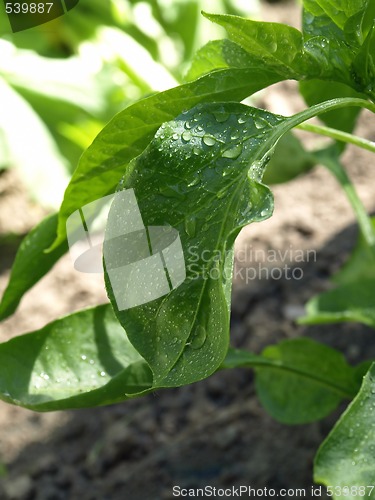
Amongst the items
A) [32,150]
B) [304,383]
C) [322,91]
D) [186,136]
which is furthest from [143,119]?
[32,150]

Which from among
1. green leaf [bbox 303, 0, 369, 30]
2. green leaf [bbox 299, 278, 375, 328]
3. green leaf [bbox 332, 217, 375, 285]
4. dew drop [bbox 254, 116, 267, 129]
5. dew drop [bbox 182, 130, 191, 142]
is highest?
green leaf [bbox 303, 0, 369, 30]

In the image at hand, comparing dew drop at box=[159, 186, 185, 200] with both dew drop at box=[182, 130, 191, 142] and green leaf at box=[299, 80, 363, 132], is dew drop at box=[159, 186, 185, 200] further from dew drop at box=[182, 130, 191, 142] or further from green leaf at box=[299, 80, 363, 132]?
green leaf at box=[299, 80, 363, 132]

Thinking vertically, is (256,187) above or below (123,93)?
above

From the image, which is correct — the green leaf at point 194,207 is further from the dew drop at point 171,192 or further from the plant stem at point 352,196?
→ the plant stem at point 352,196

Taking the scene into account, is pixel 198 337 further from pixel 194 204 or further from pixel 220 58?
pixel 220 58

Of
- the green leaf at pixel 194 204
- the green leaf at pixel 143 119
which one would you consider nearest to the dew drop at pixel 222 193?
the green leaf at pixel 194 204

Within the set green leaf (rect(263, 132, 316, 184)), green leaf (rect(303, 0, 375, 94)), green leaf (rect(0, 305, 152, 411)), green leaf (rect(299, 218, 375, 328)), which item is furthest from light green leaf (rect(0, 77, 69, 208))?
green leaf (rect(303, 0, 375, 94))

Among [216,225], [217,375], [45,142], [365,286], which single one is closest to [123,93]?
[45,142]

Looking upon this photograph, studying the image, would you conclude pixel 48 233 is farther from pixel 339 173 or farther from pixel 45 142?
pixel 45 142
